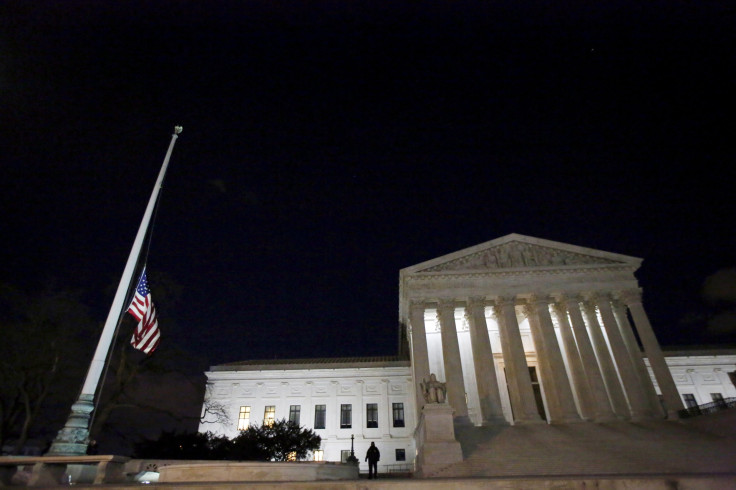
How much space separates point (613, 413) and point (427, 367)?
1155cm

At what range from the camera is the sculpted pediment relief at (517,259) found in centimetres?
3039

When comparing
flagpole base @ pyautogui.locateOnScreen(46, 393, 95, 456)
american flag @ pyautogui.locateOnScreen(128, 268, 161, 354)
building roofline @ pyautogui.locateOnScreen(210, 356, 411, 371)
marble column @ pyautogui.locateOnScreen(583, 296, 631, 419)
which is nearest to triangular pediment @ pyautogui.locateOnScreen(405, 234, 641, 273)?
marble column @ pyautogui.locateOnScreen(583, 296, 631, 419)

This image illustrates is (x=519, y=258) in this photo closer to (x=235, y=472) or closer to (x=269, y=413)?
(x=235, y=472)

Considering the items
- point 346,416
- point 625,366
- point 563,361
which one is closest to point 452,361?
point 563,361

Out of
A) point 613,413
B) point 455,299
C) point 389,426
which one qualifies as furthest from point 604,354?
point 389,426

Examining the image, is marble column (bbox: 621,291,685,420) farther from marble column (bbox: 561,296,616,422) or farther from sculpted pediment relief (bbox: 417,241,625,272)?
marble column (bbox: 561,296,616,422)

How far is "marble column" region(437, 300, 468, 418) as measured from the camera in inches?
1004

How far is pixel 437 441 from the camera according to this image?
17953mm

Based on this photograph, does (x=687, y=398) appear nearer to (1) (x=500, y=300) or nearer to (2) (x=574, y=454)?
(1) (x=500, y=300)

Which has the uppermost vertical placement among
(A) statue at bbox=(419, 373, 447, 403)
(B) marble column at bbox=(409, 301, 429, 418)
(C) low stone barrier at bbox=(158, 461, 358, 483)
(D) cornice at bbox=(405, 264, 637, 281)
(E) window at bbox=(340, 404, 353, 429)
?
(D) cornice at bbox=(405, 264, 637, 281)

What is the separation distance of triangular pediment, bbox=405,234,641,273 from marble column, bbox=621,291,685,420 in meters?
2.81

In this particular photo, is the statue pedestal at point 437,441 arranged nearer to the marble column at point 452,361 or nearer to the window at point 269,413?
the marble column at point 452,361

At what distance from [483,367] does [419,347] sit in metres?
4.41

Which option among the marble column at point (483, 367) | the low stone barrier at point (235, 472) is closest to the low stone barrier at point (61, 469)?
the low stone barrier at point (235, 472)
